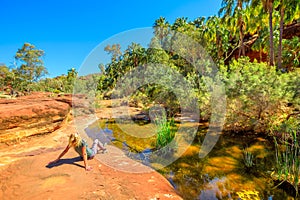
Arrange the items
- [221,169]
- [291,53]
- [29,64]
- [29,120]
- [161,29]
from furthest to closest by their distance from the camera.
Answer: [29,64] < [161,29] < [291,53] < [29,120] < [221,169]

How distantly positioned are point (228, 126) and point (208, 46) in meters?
15.9

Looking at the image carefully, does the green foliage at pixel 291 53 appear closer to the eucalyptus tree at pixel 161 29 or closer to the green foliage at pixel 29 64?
the eucalyptus tree at pixel 161 29

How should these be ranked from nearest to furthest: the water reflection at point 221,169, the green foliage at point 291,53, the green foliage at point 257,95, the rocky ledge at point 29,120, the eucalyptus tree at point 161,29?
the water reflection at point 221,169 → the rocky ledge at point 29,120 → the green foliage at point 257,95 → the green foliage at point 291,53 → the eucalyptus tree at point 161,29

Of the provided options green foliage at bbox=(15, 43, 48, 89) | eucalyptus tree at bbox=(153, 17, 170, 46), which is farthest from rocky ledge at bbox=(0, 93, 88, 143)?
green foliage at bbox=(15, 43, 48, 89)

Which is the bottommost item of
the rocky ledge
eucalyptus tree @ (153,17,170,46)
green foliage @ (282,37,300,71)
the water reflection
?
the water reflection

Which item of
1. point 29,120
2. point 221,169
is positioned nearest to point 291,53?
point 221,169

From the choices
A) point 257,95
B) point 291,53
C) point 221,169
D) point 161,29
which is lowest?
point 221,169

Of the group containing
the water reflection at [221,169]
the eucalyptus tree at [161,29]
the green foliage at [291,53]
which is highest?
the eucalyptus tree at [161,29]

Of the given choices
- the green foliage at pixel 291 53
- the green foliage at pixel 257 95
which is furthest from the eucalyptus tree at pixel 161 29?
the green foliage at pixel 257 95

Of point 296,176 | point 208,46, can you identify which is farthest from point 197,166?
point 208,46

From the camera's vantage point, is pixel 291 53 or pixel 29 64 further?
pixel 29 64

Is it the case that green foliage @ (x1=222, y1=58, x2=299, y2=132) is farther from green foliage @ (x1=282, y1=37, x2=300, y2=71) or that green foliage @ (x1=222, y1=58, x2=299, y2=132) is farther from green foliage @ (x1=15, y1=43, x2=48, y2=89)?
green foliage @ (x1=15, y1=43, x2=48, y2=89)

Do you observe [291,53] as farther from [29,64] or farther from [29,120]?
[29,64]

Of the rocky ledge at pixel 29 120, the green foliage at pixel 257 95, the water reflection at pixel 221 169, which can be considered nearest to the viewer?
the water reflection at pixel 221 169
